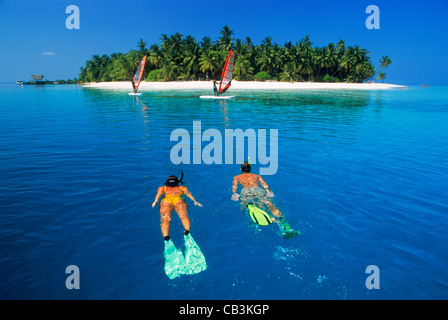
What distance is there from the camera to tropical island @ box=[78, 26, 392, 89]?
84.7m

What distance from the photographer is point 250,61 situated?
300 feet

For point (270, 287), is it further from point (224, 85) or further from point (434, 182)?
point (224, 85)

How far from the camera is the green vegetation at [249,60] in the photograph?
278ft

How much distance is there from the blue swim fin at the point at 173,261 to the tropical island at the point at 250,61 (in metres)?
80.2

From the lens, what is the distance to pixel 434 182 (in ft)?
32.2

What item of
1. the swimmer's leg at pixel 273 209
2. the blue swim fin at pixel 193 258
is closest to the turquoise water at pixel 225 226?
the blue swim fin at pixel 193 258

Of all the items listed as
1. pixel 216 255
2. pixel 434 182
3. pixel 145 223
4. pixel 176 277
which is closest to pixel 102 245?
pixel 145 223

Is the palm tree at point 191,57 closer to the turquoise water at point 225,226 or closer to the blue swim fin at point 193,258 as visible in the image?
the turquoise water at point 225,226

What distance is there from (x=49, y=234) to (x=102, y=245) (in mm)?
1535

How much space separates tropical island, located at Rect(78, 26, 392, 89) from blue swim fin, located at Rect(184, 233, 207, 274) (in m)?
80.1

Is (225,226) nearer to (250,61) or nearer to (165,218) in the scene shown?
(165,218)

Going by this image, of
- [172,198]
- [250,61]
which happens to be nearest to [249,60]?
[250,61]

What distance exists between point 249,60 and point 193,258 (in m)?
94.3

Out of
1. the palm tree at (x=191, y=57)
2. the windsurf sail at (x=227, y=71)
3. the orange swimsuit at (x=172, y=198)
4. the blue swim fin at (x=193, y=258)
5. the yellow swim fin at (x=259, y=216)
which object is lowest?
the blue swim fin at (x=193, y=258)
